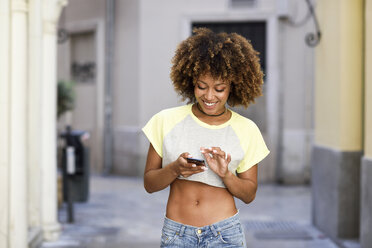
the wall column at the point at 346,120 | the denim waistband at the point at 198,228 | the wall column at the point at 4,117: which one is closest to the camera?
the denim waistband at the point at 198,228

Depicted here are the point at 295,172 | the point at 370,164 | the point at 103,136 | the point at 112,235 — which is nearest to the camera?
the point at 370,164

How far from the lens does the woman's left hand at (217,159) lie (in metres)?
2.41

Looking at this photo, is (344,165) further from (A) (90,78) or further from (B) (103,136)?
(A) (90,78)

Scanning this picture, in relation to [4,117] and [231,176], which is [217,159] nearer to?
[231,176]

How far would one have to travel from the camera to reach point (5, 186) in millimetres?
4578

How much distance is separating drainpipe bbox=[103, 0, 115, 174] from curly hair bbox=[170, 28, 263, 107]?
1071 cm

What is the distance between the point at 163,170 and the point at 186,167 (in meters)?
0.18

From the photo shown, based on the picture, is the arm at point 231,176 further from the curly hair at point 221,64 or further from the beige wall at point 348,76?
the beige wall at point 348,76

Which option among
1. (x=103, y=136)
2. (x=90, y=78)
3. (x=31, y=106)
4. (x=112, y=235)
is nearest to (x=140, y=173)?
(x=103, y=136)

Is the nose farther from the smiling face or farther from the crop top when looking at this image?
the crop top

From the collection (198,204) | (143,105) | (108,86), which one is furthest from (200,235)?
(108,86)

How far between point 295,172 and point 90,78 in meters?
5.72

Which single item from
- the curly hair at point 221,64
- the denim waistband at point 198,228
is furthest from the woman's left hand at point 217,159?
the curly hair at point 221,64

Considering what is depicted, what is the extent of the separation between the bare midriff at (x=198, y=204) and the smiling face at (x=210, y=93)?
0.37 metres
